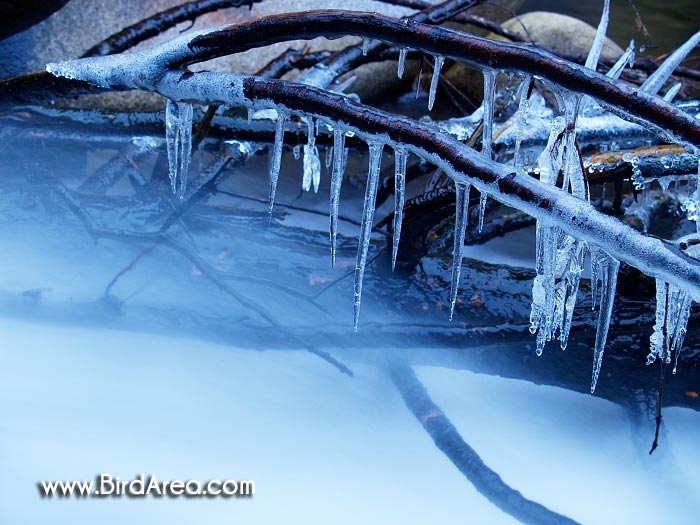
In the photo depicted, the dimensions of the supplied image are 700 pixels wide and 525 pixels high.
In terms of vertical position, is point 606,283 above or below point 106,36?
below

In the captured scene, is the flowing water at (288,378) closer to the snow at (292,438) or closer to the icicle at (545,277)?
the snow at (292,438)

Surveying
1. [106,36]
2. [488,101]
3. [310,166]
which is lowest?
[310,166]

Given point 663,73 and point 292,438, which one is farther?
point 292,438

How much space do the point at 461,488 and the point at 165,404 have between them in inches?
32.8

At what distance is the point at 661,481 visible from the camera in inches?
71.1

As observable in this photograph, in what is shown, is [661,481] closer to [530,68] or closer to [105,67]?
[530,68]

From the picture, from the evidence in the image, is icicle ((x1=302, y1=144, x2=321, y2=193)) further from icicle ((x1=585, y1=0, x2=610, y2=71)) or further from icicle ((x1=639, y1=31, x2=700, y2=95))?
icicle ((x1=639, y1=31, x2=700, y2=95))

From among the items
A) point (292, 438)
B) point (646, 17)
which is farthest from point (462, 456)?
point (646, 17)

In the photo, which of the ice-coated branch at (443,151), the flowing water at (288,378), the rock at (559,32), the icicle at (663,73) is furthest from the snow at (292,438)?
the rock at (559,32)

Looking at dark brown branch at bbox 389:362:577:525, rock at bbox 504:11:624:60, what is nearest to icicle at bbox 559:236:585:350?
dark brown branch at bbox 389:362:577:525

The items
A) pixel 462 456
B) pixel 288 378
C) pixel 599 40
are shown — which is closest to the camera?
pixel 599 40

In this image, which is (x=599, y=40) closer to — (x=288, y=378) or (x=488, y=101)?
(x=488, y=101)

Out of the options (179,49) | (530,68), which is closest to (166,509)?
(179,49)

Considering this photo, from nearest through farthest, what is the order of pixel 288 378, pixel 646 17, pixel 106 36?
pixel 288 378 → pixel 106 36 → pixel 646 17
